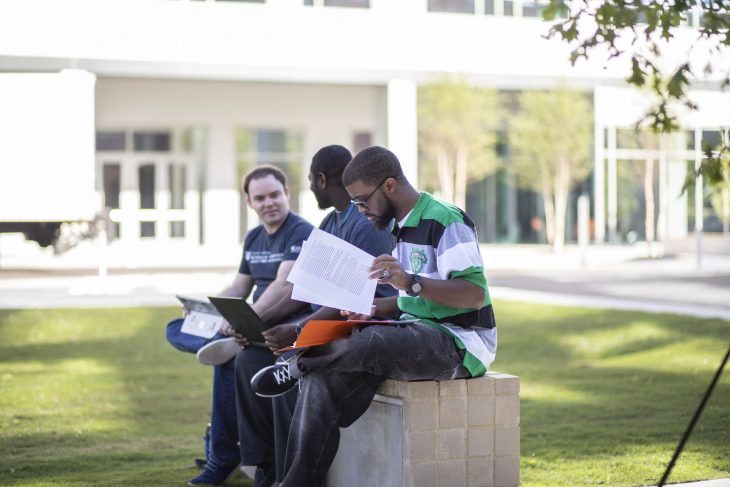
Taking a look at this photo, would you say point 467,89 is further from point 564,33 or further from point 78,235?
point 564,33

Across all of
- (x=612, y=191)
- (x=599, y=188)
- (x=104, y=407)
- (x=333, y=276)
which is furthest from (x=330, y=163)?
(x=612, y=191)

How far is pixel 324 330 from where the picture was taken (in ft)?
14.9

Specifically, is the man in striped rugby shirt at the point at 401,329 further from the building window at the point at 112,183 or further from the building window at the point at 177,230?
the building window at the point at 112,183

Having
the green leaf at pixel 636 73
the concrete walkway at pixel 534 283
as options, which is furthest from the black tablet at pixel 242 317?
the concrete walkway at pixel 534 283

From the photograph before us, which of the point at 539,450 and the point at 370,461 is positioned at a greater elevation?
the point at 370,461

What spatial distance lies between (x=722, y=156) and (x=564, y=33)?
0.93 m

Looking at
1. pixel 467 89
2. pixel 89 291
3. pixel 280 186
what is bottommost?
pixel 89 291

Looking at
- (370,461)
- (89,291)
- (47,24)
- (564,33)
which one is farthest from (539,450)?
(47,24)

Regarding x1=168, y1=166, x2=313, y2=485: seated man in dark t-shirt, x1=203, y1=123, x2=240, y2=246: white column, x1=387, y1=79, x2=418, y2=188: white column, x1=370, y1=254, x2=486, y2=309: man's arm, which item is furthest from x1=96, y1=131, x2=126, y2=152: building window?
x1=370, y1=254, x2=486, y2=309: man's arm

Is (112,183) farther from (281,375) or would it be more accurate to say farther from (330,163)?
(281,375)

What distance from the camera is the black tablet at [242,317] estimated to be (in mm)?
5246

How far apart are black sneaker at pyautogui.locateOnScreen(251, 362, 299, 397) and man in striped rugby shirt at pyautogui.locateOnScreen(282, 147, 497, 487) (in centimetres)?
22

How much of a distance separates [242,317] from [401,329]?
1.15 meters

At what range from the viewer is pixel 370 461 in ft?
16.1
